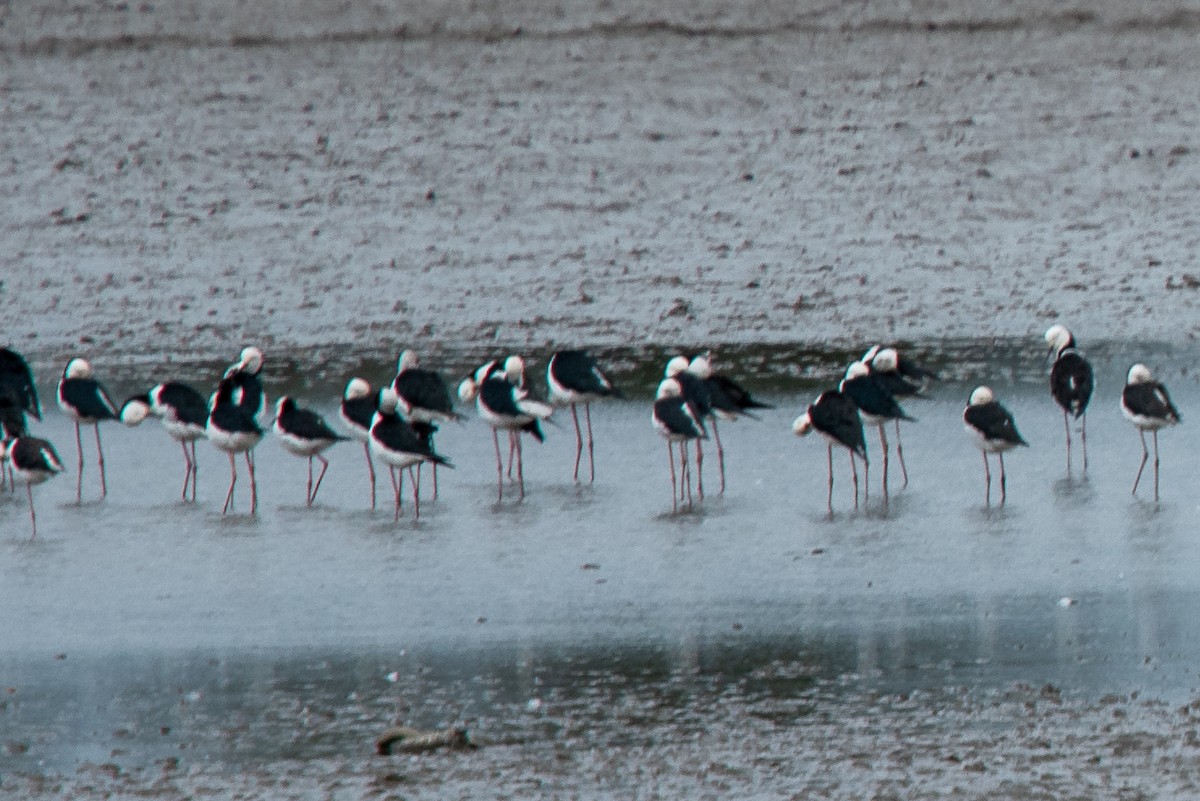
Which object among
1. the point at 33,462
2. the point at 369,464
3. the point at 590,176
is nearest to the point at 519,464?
the point at 369,464

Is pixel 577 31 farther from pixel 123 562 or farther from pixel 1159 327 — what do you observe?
pixel 123 562

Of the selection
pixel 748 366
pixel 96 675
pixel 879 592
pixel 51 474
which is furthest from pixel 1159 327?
pixel 96 675

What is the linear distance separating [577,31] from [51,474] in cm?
1333

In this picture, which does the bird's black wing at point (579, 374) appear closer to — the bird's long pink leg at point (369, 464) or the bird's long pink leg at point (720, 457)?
the bird's long pink leg at point (720, 457)

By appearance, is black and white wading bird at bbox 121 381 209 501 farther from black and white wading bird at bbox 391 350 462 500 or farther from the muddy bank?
the muddy bank

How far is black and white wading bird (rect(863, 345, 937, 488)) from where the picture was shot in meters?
12.6

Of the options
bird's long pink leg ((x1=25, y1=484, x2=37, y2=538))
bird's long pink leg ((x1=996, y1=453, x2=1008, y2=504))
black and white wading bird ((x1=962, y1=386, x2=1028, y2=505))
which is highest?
black and white wading bird ((x1=962, y1=386, x2=1028, y2=505))

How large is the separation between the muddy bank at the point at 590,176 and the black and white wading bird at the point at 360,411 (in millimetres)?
3064

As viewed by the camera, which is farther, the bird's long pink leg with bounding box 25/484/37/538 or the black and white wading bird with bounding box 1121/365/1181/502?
the black and white wading bird with bounding box 1121/365/1181/502

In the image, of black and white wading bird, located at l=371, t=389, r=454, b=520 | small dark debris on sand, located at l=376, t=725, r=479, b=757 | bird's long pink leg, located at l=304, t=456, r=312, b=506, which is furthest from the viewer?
bird's long pink leg, located at l=304, t=456, r=312, b=506

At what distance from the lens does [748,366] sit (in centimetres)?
1438

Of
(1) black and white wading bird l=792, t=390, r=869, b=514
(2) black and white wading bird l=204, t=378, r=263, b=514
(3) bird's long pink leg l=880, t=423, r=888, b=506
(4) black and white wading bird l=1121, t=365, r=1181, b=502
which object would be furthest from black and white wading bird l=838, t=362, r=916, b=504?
(2) black and white wading bird l=204, t=378, r=263, b=514

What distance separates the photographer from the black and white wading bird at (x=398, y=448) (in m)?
11.2

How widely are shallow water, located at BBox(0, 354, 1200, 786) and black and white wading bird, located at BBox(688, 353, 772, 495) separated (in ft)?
0.62
